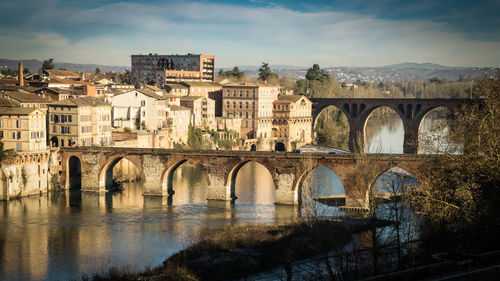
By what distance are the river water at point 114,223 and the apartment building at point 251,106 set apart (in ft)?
93.4

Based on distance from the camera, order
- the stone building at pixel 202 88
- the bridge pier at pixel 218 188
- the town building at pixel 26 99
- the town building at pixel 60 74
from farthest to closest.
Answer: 1. the town building at pixel 60 74
2. the stone building at pixel 202 88
3. the town building at pixel 26 99
4. the bridge pier at pixel 218 188

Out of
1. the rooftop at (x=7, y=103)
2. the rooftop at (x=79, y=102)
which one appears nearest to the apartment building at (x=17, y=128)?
the rooftop at (x=7, y=103)

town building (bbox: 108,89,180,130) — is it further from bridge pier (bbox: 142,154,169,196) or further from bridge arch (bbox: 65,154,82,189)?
bridge pier (bbox: 142,154,169,196)

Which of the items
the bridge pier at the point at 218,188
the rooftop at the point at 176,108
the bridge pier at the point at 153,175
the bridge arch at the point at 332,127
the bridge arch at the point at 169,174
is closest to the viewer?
the bridge pier at the point at 218,188

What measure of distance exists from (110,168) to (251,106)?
36.5 metres

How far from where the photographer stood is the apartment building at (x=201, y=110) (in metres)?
83.2

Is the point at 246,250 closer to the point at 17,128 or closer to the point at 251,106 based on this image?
the point at 17,128

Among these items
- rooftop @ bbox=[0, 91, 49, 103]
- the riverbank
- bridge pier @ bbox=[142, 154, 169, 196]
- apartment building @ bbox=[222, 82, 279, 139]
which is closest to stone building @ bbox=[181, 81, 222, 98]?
apartment building @ bbox=[222, 82, 279, 139]

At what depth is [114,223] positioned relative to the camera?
4362cm

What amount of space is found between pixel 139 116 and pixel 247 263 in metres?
42.6

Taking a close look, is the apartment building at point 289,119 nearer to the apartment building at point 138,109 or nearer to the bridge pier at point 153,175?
the apartment building at point 138,109

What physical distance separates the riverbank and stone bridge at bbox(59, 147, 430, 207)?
7.86 metres

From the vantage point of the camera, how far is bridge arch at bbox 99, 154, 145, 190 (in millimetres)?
52594

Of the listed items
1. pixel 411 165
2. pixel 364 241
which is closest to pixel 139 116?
pixel 411 165
